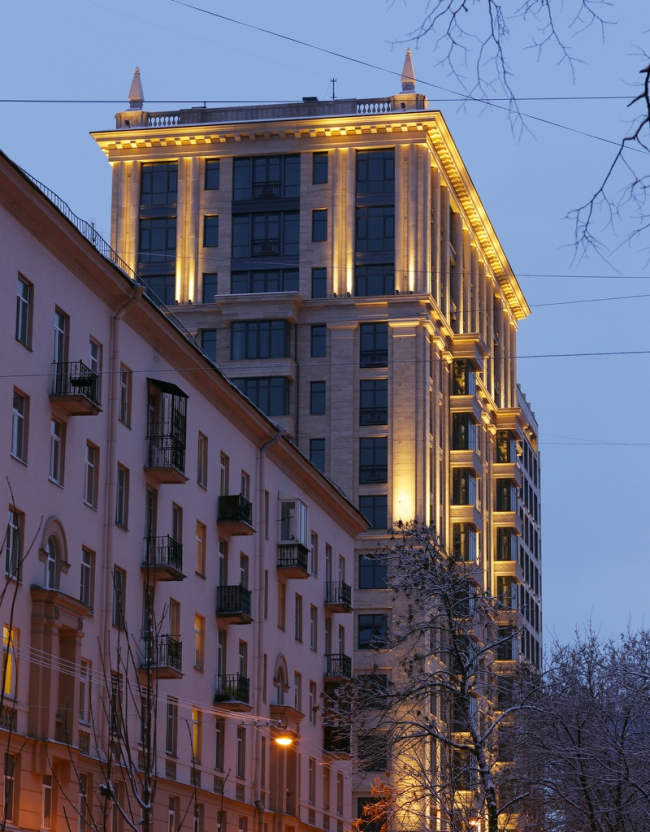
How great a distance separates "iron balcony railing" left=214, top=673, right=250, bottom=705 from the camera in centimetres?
4838

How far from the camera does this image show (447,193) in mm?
96438

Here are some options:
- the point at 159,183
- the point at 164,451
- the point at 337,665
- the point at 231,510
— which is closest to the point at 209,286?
the point at 159,183

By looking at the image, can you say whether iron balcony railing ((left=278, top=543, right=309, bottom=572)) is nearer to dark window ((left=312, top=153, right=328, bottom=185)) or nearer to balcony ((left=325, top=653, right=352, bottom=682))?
balcony ((left=325, top=653, right=352, bottom=682))

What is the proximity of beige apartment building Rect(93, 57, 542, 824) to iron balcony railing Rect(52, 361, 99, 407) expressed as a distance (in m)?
46.5

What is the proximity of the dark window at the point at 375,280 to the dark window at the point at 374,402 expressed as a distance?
202 inches

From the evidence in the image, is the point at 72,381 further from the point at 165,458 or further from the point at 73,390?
the point at 165,458

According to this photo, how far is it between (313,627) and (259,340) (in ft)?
101

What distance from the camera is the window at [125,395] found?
42.2 meters

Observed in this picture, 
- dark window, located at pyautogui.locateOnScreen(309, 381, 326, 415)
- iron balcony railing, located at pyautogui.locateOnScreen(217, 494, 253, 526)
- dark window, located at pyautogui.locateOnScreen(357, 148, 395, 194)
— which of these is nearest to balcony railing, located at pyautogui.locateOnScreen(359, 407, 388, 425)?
dark window, located at pyautogui.locateOnScreen(309, 381, 326, 415)

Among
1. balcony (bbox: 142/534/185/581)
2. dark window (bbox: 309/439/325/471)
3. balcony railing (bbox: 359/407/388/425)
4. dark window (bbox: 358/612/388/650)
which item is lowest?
balcony (bbox: 142/534/185/581)

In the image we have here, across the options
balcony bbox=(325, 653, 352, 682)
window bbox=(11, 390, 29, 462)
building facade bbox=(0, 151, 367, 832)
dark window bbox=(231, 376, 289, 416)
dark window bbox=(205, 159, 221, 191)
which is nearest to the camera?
building facade bbox=(0, 151, 367, 832)

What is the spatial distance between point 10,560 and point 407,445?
52.3 m

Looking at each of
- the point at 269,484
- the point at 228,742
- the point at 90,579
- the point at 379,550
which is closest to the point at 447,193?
the point at 379,550

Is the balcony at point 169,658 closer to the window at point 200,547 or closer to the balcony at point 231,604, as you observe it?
the window at point 200,547
